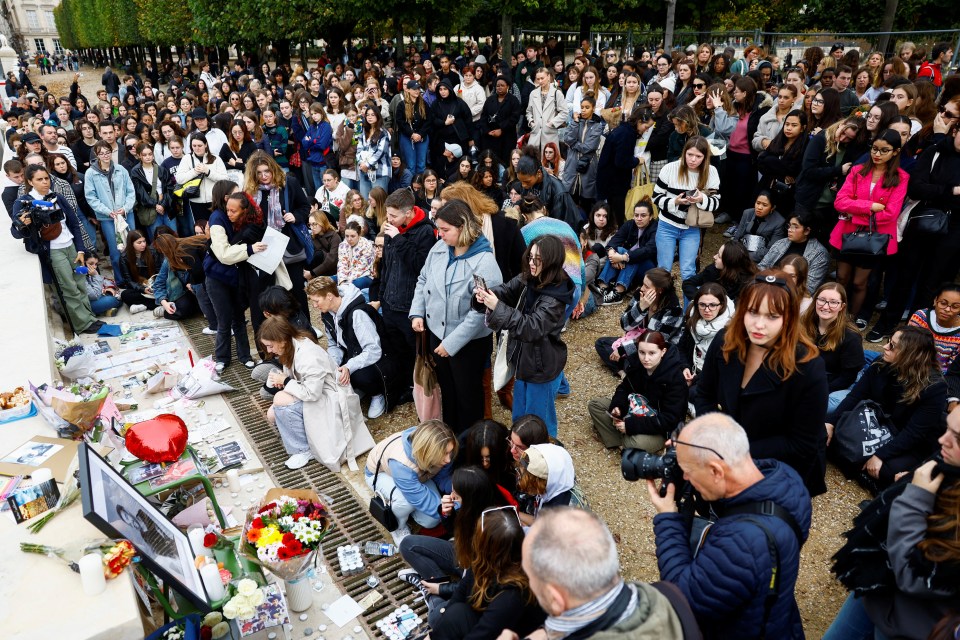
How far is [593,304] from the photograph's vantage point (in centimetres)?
729

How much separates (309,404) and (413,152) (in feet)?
20.6

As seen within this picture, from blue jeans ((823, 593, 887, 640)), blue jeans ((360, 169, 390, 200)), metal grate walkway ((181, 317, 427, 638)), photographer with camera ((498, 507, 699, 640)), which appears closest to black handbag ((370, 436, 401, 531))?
metal grate walkway ((181, 317, 427, 638))

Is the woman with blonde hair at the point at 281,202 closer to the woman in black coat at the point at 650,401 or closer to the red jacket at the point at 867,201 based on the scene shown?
the woman in black coat at the point at 650,401

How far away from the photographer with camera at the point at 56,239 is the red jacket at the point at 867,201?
7.86 metres

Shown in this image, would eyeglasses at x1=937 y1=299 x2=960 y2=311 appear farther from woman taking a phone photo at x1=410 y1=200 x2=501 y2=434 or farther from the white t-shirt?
the white t-shirt

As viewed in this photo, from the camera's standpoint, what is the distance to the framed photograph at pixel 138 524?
261cm

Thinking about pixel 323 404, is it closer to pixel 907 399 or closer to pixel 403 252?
pixel 403 252

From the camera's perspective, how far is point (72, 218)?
7105 mm

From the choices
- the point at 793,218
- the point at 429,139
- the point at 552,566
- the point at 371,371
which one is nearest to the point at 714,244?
the point at 793,218

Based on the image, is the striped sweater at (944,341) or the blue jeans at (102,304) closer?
the striped sweater at (944,341)

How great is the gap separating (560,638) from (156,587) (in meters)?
1.99

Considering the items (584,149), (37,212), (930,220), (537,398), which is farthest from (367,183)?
(930,220)

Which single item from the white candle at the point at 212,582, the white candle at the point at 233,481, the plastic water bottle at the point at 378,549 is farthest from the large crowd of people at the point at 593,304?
the white candle at the point at 212,582

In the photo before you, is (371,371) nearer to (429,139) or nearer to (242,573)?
(242,573)
